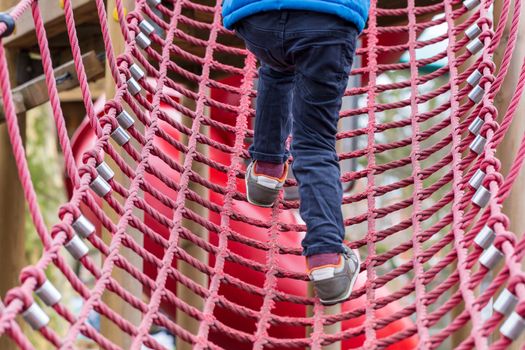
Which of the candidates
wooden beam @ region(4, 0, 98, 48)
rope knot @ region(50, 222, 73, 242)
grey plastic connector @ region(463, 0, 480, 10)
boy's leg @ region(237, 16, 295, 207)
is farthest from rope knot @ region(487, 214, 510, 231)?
wooden beam @ region(4, 0, 98, 48)

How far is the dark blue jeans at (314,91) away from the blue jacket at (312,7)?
0.01 metres

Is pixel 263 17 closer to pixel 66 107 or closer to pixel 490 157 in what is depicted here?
pixel 490 157

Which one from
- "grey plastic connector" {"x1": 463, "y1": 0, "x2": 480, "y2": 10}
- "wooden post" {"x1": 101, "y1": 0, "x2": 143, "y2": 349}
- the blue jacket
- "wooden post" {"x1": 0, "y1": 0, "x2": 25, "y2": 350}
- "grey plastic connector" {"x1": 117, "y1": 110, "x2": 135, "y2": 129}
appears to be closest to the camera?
the blue jacket

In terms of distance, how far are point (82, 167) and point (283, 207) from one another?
0.41 meters

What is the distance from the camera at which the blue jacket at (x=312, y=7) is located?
130cm

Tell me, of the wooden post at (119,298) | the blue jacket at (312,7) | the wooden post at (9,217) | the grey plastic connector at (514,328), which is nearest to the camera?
the grey plastic connector at (514,328)

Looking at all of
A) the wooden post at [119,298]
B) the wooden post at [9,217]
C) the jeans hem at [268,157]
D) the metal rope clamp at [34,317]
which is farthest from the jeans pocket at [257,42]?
the wooden post at [9,217]

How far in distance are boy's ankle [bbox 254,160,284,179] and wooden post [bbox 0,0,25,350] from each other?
3.14ft

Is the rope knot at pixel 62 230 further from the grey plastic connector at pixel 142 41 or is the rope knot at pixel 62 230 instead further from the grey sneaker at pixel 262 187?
the grey plastic connector at pixel 142 41

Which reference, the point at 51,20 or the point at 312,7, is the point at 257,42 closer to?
the point at 312,7

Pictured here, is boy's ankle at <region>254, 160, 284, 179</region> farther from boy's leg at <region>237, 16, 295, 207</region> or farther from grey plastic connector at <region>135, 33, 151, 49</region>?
grey plastic connector at <region>135, 33, 151, 49</region>

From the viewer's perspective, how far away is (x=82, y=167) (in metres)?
1.31

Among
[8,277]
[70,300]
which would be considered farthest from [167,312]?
[70,300]

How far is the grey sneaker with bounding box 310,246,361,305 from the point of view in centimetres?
133
